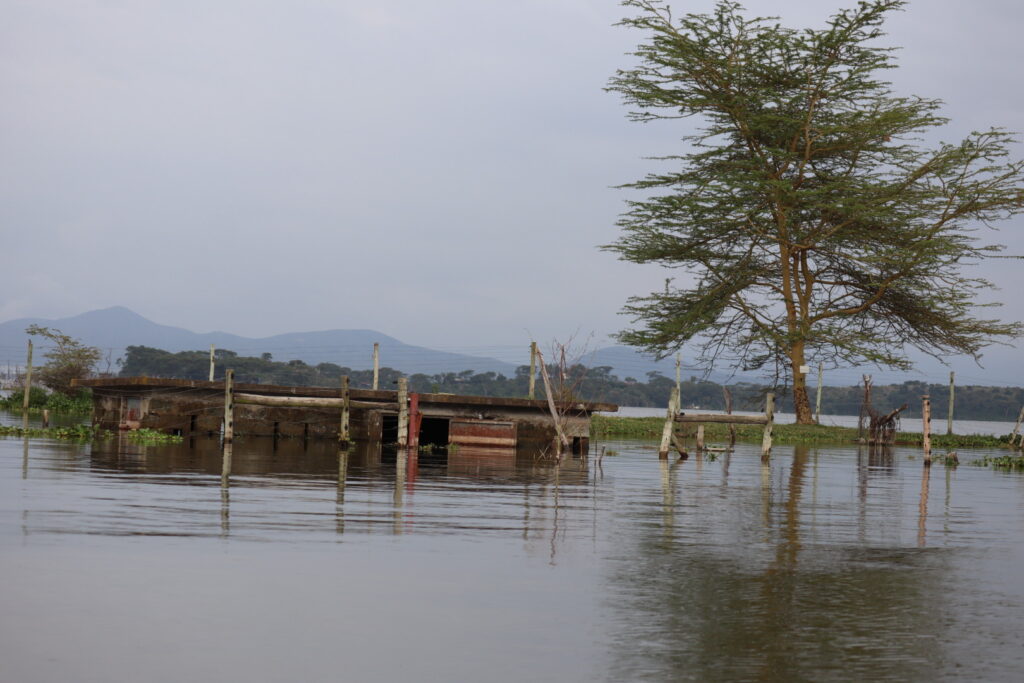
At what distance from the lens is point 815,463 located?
26.4 m

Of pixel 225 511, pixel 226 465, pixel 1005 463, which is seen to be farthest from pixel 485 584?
pixel 1005 463

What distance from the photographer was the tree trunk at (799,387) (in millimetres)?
44531

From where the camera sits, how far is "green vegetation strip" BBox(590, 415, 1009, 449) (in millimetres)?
40281

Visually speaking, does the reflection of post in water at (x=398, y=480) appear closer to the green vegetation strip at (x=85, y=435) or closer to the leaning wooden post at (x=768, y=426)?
the green vegetation strip at (x=85, y=435)

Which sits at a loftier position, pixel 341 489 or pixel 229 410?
pixel 229 410

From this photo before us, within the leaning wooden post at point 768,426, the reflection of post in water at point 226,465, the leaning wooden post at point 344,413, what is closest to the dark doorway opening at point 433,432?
the leaning wooden post at point 344,413

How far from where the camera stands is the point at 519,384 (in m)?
89.0

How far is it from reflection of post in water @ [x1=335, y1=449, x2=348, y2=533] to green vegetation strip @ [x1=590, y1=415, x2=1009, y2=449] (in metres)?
18.0

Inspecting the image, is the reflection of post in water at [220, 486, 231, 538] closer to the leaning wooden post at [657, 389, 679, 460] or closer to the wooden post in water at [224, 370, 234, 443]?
the wooden post in water at [224, 370, 234, 443]

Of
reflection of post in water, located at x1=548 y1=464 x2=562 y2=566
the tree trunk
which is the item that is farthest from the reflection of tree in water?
the tree trunk

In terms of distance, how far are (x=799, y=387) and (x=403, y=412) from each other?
78.6 ft

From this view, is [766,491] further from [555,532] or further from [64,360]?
[64,360]

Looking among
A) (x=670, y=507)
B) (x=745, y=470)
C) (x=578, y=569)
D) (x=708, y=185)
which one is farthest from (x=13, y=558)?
(x=708, y=185)

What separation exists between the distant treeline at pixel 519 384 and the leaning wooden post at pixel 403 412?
50590mm
